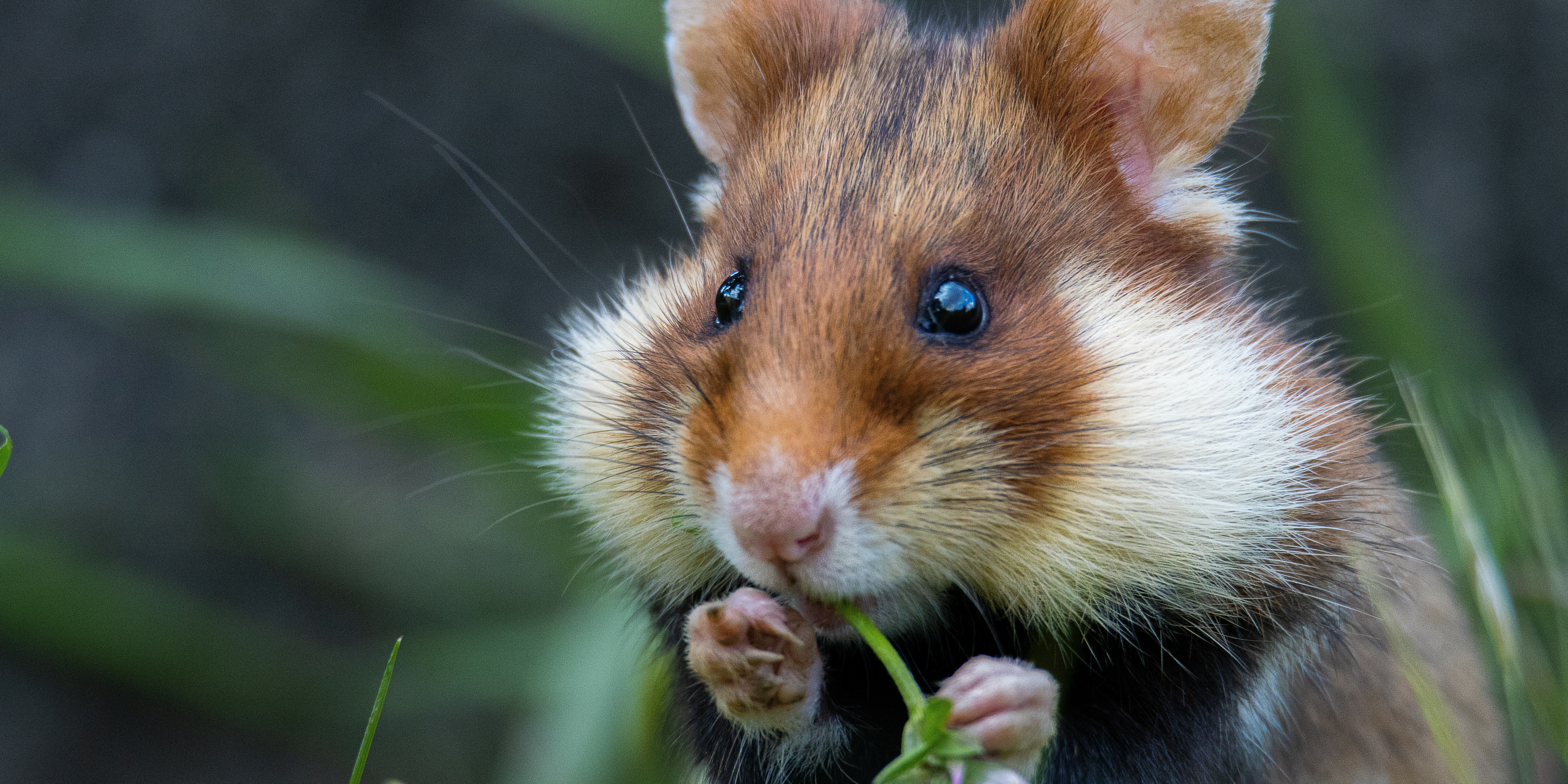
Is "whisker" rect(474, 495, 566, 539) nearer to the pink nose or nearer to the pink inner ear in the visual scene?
the pink nose

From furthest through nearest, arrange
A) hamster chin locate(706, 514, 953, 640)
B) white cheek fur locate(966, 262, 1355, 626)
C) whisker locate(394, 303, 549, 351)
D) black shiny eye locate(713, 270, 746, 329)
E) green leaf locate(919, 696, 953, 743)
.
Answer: whisker locate(394, 303, 549, 351)
black shiny eye locate(713, 270, 746, 329)
white cheek fur locate(966, 262, 1355, 626)
hamster chin locate(706, 514, 953, 640)
green leaf locate(919, 696, 953, 743)

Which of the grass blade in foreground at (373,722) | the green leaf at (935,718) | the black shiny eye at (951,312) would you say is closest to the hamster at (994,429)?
the black shiny eye at (951,312)

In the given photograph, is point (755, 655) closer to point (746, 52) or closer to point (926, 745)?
point (926, 745)

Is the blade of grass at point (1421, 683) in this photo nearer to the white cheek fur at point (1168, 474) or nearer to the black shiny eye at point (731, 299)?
the white cheek fur at point (1168, 474)

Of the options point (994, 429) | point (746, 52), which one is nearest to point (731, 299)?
point (994, 429)

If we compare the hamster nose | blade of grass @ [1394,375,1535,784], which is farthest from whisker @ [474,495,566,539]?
blade of grass @ [1394,375,1535,784]

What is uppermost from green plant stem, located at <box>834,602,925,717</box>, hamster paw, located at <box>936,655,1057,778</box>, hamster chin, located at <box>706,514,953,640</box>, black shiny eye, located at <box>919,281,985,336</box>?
black shiny eye, located at <box>919,281,985,336</box>

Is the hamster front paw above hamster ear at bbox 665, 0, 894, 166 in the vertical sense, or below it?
below
